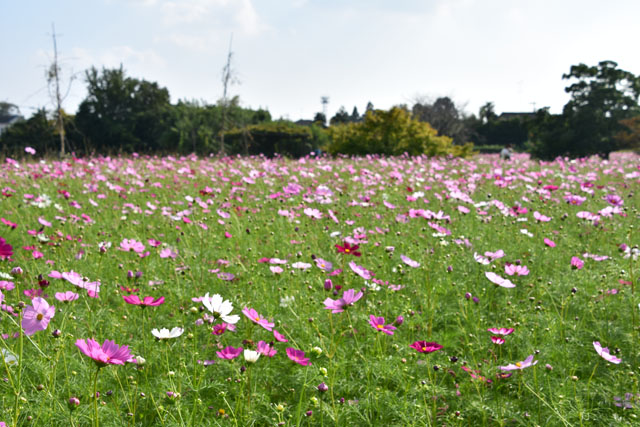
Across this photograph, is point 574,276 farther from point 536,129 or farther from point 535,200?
point 536,129

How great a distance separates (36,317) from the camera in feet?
3.30

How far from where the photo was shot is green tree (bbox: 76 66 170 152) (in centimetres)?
2542

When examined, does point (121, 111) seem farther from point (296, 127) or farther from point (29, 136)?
point (296, 127)

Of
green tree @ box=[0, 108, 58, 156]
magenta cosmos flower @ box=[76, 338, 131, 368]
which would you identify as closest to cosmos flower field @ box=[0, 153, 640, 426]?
magenta cosmos flower @ box=[76, 338, 131, 368]

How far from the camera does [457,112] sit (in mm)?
34750

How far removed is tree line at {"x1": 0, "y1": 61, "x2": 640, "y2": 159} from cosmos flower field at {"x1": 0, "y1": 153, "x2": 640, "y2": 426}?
7134 millimetres

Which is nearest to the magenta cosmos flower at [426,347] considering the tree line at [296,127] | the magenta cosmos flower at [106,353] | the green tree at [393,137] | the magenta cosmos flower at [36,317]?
the magenta cosmos flower at [106,353]

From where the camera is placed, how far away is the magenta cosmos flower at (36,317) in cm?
98

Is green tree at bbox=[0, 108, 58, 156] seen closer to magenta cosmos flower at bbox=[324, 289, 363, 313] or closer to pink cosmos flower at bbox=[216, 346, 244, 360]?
pink cosmos flower at bbox=[216, 346, 244, 360]

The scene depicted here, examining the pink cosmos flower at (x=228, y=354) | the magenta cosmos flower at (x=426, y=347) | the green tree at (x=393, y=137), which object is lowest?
the pink cosmos flower at (x=228, y=354)

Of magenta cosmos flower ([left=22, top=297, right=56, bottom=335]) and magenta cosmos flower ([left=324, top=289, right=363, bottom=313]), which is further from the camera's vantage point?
magenta cosmos flower ([left=324, top=289, right=363, bottom=313])

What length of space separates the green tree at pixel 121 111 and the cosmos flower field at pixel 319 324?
2385cm

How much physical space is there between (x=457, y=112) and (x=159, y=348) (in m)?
36.5

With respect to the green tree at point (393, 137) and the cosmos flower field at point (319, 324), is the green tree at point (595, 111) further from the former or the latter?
the cosmos flower field at point (319, 324)
